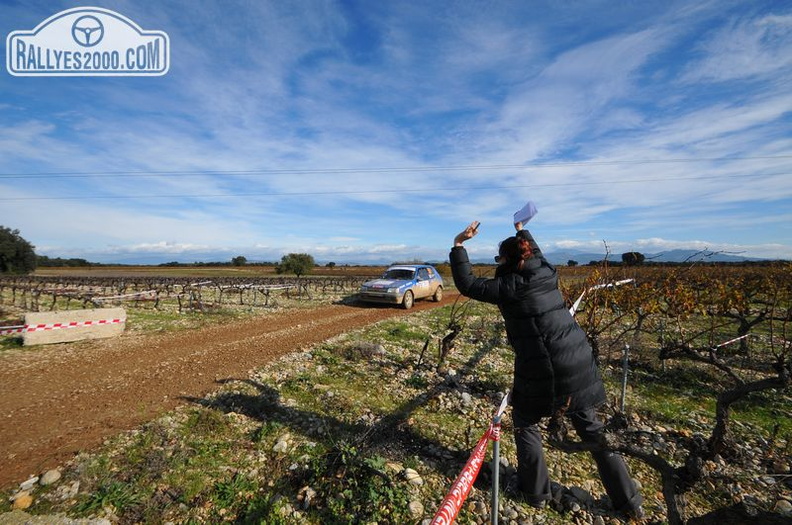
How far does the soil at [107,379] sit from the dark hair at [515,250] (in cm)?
533

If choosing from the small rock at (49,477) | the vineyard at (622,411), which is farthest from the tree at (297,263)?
the small rock at (49,477)

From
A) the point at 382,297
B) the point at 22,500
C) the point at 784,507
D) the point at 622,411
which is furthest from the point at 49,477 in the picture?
the point at 382,297

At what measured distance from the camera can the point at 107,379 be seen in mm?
6438

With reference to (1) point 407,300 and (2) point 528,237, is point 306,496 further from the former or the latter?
(1) point 407,300

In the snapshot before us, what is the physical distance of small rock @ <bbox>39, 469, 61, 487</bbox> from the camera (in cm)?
350

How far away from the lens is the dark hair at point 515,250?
3.09 m

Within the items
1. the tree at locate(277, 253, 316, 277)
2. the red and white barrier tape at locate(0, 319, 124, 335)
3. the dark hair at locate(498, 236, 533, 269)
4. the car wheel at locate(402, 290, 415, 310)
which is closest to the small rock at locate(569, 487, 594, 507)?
the dark hair at locate(498, 236, 533, 269)

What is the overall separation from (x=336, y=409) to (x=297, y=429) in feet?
2.43

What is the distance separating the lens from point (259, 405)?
537 cm

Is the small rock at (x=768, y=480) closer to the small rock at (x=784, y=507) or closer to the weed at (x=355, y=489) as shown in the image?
the small rock at (x=784, y=507)

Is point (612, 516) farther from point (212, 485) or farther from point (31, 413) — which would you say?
point (31, 413)

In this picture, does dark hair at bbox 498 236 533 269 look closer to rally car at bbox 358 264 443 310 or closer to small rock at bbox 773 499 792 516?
small rock at bbox 773 499 792 516

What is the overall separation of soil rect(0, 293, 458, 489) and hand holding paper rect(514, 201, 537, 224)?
5606 mm

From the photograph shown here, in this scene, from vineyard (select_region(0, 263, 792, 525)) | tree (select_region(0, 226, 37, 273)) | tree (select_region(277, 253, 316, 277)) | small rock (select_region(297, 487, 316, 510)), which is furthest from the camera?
tree (select_region(277, 253, 316, 277))
